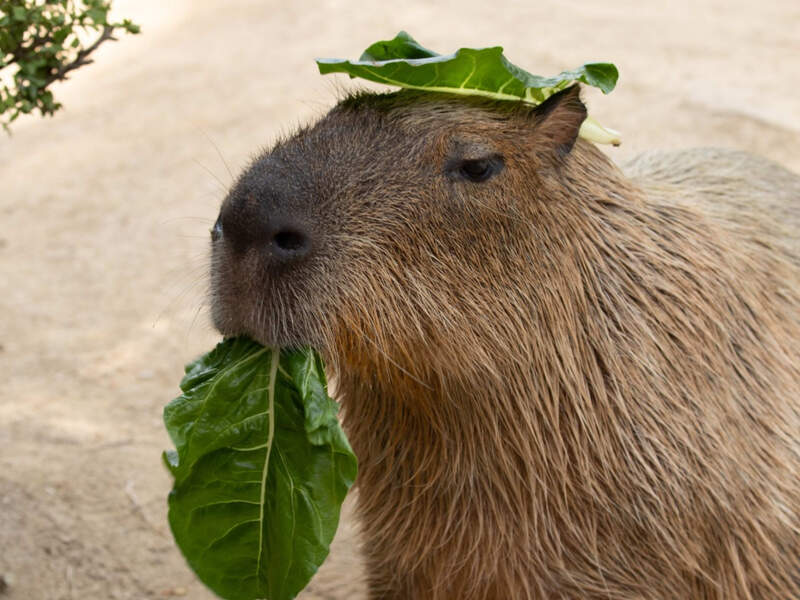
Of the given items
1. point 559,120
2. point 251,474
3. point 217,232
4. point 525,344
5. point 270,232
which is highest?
point 559,120

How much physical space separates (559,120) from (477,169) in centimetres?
29

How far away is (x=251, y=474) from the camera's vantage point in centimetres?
285

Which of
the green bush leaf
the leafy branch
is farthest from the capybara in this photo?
the leafy branch

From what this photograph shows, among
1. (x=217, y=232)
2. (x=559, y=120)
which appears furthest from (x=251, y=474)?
(x=559, y=120)

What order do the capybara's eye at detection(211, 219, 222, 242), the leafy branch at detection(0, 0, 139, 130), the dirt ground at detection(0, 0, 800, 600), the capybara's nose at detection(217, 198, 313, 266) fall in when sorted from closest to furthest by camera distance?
1. the capybara's nose at detection(217, 198, 313, 266)
2. the capybara's eye at detection(211, 219, 222, 242)
3. the leafy branch at detection(0, 0, 139, 130)
4. the dirt ground at detection(0, 0, 800, 600)

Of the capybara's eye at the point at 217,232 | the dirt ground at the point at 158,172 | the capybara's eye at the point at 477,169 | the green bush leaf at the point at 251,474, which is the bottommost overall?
the dirt ground at the point at 158,172

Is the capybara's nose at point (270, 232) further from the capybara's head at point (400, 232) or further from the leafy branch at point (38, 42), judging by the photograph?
the leafy branch at point (38, 42)

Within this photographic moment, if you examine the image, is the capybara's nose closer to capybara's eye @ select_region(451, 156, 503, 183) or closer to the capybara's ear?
capybara's eye @ select_region(451, 156, 503, 183)

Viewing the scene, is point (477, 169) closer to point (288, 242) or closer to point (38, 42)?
point (288, 242)

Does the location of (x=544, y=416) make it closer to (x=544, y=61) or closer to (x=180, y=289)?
(x=180, y=289)

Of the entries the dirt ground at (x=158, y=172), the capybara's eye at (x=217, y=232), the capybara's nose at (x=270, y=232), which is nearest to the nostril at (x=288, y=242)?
the capybara's nose at (x=270, y=232)

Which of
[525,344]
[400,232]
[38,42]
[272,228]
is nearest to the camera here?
[272,228]

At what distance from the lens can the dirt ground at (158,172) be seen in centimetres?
405

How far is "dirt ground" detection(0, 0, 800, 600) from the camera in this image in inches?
159
